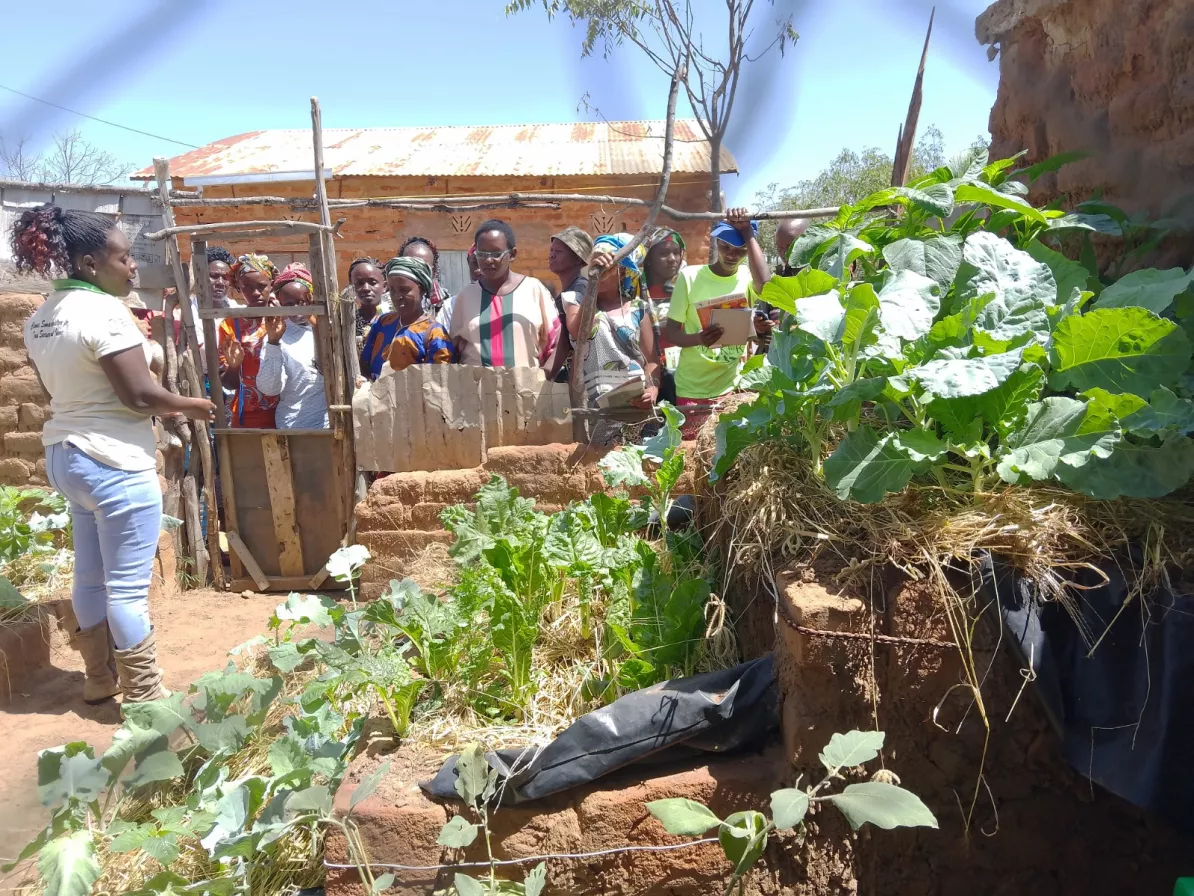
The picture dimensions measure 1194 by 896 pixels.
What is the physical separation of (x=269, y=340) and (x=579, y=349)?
269 centimetres

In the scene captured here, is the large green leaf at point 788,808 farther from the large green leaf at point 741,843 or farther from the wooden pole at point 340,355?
the wooden pole at point 340,355

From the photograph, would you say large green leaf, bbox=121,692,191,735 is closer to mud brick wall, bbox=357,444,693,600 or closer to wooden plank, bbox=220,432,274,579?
mud brick wall, bbox=357,444,693,600

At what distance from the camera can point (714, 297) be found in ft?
13.4

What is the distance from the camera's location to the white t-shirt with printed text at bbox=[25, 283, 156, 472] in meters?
3.27

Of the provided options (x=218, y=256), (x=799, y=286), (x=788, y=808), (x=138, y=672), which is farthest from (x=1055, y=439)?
(x=218, y=256)

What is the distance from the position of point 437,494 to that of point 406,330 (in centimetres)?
108

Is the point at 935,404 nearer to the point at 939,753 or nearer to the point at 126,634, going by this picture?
the point at 939,753

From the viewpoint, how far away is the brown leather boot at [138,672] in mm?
3471

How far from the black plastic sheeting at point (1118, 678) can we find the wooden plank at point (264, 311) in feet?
14.1

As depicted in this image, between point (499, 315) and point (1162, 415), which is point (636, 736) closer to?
point (1162, 415)

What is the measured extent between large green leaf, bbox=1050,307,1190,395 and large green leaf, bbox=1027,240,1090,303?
26 centimetres

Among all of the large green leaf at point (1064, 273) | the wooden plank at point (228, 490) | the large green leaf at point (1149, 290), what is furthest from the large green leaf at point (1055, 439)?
the wooden plank at point (228, 490)

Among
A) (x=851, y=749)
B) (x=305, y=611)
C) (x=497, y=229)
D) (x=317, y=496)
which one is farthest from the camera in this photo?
(x=317, y=496)

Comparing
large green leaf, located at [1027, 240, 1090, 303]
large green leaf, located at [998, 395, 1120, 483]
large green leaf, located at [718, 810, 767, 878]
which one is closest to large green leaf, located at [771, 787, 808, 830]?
large green leaf, located at [718, 810, 767, 878]
